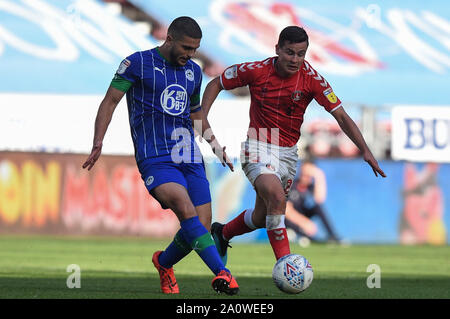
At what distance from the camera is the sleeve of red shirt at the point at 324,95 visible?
900 cm

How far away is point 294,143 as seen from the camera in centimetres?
945

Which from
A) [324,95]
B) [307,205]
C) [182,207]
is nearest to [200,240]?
[182,207]

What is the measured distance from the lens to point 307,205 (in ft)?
76.1

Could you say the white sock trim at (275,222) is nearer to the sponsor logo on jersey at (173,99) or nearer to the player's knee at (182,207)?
the player's knee at (182,207)

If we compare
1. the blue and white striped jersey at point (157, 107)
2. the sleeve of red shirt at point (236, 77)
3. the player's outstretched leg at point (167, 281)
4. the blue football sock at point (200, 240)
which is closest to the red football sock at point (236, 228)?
the sleeve of red shirt at point (236, 77)

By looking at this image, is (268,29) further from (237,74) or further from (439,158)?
(237,74)

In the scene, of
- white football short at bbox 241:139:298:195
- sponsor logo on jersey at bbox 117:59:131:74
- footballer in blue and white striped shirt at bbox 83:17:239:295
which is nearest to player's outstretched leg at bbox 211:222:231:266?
white football short at bbox 241:139:298:195

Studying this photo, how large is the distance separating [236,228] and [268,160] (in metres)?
1.09

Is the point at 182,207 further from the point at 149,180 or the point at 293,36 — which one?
the point at 293,36

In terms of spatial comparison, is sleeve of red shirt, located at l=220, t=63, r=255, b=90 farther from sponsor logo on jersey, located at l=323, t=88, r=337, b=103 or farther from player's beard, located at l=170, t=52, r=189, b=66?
player's beard, located at l=170, t=52, r=189, b=66

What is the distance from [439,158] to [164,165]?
18.4 meters

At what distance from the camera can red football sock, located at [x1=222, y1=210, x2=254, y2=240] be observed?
9.91 meters

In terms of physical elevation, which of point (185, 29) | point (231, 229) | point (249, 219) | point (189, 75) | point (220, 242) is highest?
point (185, 29)
